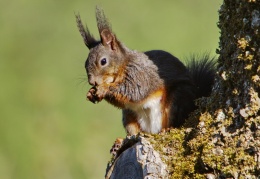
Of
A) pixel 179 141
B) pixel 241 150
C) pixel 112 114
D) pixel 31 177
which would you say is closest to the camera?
pixel 241 150

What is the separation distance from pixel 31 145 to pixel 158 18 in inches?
72.7

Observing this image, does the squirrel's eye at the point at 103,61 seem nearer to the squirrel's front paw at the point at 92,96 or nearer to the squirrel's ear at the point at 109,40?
the squirrel's ear at the point at 109,40

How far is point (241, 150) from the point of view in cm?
240

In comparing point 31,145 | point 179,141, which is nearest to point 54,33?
point 31,145

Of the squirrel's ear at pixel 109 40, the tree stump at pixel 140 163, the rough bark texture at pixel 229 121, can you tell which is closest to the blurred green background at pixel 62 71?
the squirrel's ear at pixel 109 40

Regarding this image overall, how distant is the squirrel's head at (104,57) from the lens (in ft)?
11.9

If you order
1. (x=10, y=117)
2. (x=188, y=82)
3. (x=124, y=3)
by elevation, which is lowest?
(x=188, y=82)

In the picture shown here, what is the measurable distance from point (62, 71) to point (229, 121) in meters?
3.61

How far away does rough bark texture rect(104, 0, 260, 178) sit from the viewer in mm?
2401

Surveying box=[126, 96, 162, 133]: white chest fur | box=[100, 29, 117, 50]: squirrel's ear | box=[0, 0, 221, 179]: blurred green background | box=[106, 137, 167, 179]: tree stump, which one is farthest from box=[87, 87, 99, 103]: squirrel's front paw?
box=[0, 0, 221, 179]: blurred green background

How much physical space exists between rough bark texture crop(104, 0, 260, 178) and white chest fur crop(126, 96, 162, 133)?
78cm

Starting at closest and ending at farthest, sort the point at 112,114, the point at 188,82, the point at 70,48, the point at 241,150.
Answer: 1. the point at 241,150
2. the point at 188,82
3. the point at 112,114
4. the point at 70,48

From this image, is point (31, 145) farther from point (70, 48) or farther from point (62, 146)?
point (70, 48)

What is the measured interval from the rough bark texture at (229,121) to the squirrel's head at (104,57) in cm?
99
